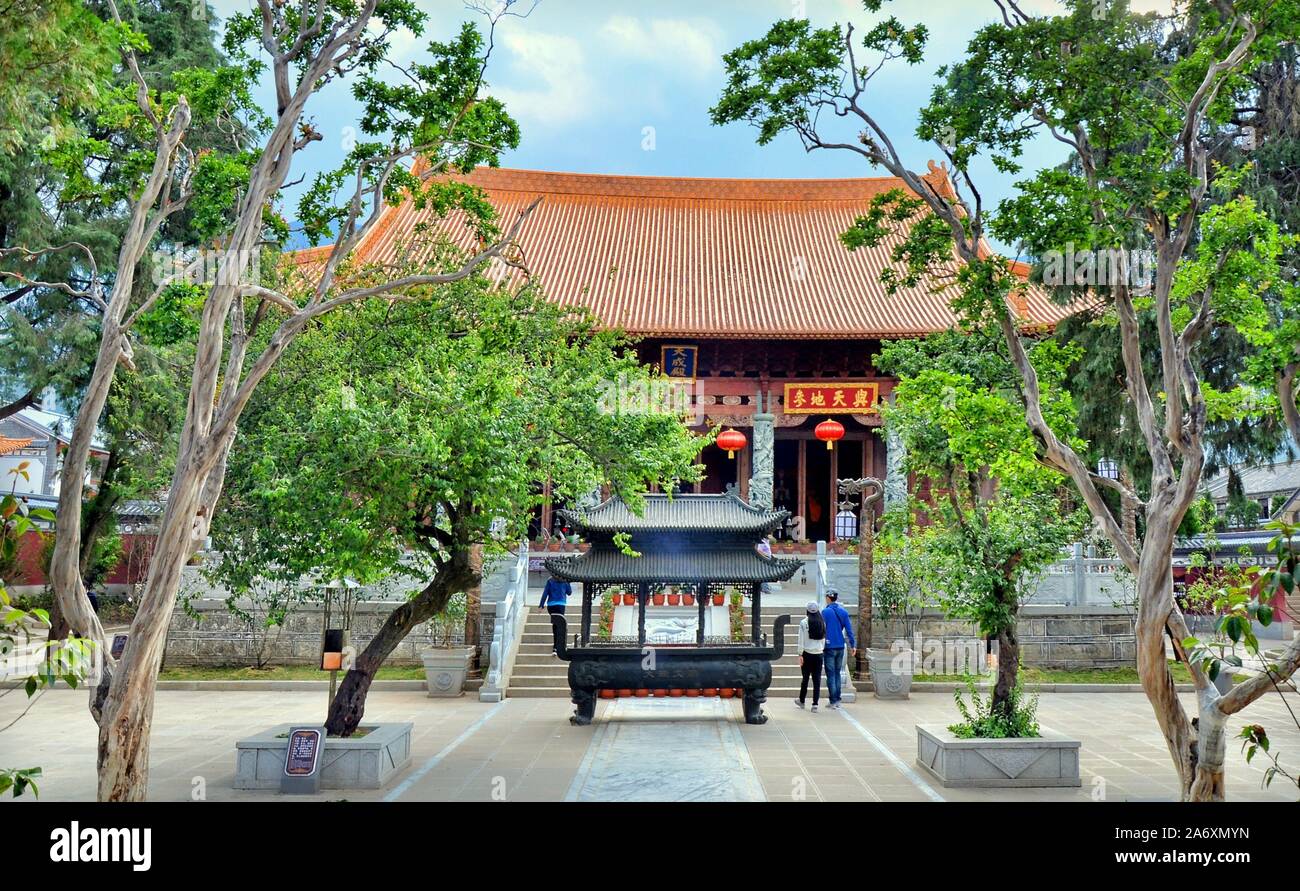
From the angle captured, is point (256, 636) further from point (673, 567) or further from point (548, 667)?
point (673, 567)

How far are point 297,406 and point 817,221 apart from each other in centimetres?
1842

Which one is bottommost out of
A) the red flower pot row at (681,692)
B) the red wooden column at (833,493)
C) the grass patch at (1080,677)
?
the grass patch at (1080,677)

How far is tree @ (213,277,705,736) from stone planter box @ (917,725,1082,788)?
11.6 ft

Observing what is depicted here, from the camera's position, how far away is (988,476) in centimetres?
995

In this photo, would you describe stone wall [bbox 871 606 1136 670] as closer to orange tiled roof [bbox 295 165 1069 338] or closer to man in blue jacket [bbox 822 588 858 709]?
man in blue jacket [bbox 822 588 858 709]

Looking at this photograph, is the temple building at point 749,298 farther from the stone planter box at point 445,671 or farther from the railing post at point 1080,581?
the stone planter box at point 445,671

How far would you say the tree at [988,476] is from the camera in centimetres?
709

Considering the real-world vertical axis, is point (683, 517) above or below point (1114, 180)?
below

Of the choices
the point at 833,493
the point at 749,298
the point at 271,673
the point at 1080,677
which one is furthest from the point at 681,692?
the point at 833,493

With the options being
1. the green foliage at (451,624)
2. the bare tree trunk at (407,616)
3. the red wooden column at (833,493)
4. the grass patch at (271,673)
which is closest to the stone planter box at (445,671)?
the green foliage at (451,624)

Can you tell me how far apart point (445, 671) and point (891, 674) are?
6153 millimetres

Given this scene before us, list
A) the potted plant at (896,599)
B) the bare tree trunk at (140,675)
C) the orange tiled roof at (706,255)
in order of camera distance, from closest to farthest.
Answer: the bare tree trunk at (140,675)
the potted plant at (896,599)
the orange tiled roof at (706,255)

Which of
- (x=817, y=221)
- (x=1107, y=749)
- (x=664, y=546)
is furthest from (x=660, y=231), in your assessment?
(x=1107, y=749)

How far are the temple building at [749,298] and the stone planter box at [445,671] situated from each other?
20.5ft
